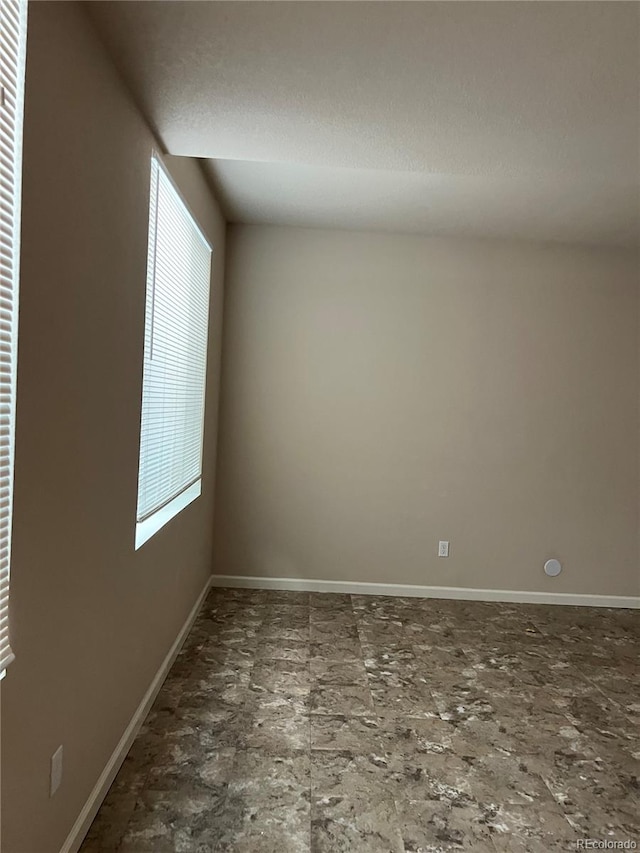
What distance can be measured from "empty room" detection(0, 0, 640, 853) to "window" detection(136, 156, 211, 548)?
32 millimetres

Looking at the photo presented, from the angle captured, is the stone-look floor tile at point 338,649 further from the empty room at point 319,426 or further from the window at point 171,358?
the window at point 171,358

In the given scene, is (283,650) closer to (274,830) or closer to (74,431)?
(274,830)

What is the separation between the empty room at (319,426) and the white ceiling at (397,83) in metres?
0.01

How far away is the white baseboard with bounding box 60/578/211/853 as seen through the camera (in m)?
1.93

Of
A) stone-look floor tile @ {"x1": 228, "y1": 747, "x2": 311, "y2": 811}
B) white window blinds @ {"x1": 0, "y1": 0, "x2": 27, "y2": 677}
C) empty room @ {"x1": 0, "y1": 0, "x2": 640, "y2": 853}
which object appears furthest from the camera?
stone-look floor tile @ {"x1": 228, "y1": 747, "x2": 311, "y2": 811}

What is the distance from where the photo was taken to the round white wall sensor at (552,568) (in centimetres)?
479

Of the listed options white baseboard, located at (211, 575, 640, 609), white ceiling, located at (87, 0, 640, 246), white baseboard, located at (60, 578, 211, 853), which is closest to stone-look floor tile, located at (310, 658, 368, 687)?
white baseboard, located at (60, 578, 211, 853)

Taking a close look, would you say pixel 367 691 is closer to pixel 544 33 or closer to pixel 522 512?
pixel 522 512

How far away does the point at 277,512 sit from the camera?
187 inches

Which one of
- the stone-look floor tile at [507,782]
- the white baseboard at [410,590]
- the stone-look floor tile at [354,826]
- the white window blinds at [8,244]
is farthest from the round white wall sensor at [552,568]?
the white window blinds at [8,244]

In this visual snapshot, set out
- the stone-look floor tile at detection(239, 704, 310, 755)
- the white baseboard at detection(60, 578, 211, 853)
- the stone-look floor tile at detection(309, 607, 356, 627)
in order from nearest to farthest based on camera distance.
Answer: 1. the white baseboard at detection(60, 578, 211, 853)
2. the stone-look floor tile at detection(239, 704, 310, 755)
3. the stone-look floor tile at detection(309, 607, 356, 627)

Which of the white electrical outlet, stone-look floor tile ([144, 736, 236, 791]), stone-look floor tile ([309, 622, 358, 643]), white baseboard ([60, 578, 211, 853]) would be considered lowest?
stone-look floor tile ([309, 622, 358, 643])

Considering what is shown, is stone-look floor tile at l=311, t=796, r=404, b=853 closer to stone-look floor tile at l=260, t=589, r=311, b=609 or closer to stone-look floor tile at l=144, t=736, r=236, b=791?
stone-look floor tile at l=144, t=736, r=236, b=791

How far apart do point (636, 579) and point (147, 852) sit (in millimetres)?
4100
